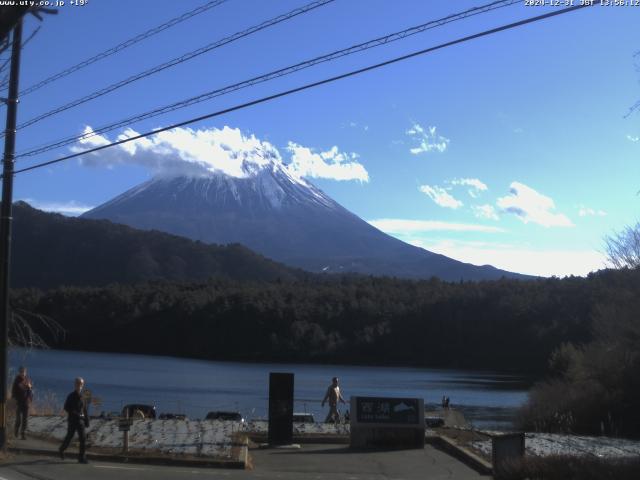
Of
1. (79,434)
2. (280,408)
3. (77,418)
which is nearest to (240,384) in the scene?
(280,408)

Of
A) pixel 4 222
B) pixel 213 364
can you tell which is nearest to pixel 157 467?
pixel 4 222

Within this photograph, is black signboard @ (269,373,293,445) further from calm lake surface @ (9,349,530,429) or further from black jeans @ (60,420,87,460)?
calm lake surface @ (9,349,530,429)

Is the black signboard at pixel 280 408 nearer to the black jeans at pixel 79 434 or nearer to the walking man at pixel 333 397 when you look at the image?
the black jeans at pixel 79 434

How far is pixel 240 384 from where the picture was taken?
7244 cm

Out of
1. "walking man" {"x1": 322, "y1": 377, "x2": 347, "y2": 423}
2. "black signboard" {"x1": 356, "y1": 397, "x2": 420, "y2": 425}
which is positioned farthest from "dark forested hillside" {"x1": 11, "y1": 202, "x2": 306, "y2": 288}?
"black signboard" {"x1": 356, "y1": 397, "x2": 420, "y2": 425}

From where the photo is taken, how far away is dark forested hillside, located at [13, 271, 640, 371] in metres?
97.8

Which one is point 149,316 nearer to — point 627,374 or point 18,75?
point 627,374

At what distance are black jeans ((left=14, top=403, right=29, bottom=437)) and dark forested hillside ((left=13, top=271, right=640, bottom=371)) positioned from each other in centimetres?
7893

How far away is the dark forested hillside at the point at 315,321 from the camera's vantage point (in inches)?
3851

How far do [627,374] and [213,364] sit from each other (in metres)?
73.6

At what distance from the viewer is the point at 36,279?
156m

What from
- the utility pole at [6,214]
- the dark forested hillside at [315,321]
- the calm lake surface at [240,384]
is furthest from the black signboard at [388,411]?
the dark forested hillside at [315,321]

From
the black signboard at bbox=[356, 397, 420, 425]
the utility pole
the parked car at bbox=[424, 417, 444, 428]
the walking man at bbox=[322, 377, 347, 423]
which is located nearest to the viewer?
the utility pole

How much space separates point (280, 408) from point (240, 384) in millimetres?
56058
